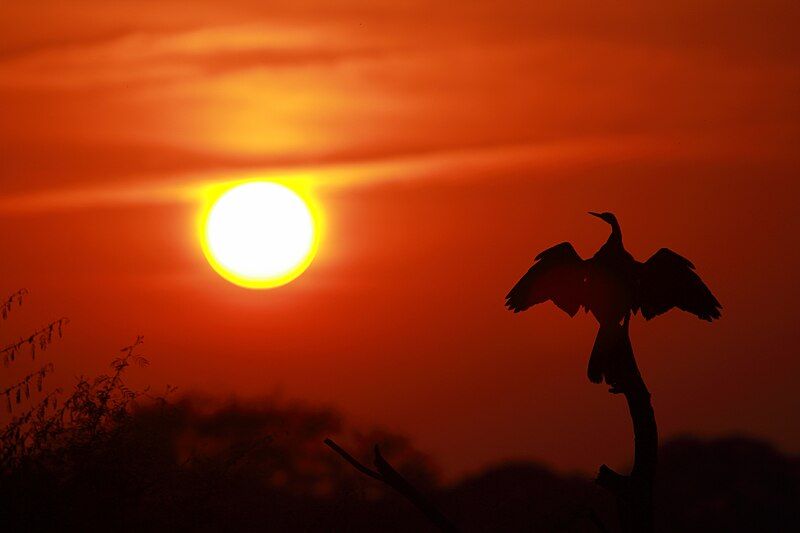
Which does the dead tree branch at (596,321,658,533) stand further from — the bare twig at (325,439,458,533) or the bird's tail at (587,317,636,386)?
the bare twig at (325,439,458,533)

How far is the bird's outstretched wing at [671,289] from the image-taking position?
11867 millimetres

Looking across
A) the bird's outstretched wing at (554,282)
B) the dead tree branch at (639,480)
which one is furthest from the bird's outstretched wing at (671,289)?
the dead tree branch at (639,480)

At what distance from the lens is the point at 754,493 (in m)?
50.3

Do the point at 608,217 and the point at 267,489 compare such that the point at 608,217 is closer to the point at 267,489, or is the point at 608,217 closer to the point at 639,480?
the point at 639,480

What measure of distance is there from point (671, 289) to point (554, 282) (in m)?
1.04

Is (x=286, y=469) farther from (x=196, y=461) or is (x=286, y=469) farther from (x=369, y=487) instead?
(x=196, y=461)

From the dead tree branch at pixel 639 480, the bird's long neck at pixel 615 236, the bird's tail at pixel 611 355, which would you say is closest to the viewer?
the dead tree branch at pixel 639 480

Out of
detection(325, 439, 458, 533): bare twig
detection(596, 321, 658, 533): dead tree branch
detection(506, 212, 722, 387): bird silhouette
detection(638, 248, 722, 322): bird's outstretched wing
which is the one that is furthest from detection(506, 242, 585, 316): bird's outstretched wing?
detection(325, 439, 458, 533): bare twig

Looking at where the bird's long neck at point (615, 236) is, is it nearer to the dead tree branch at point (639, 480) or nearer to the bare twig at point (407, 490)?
the dead tree branch at point (639, 480)

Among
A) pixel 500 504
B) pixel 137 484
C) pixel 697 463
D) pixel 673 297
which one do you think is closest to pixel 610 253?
pixel 673 297

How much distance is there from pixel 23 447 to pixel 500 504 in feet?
105

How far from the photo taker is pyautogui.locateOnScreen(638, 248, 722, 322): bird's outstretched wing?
467 inches

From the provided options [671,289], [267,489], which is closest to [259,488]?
[267,489]

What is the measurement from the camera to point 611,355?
10.4 meters
